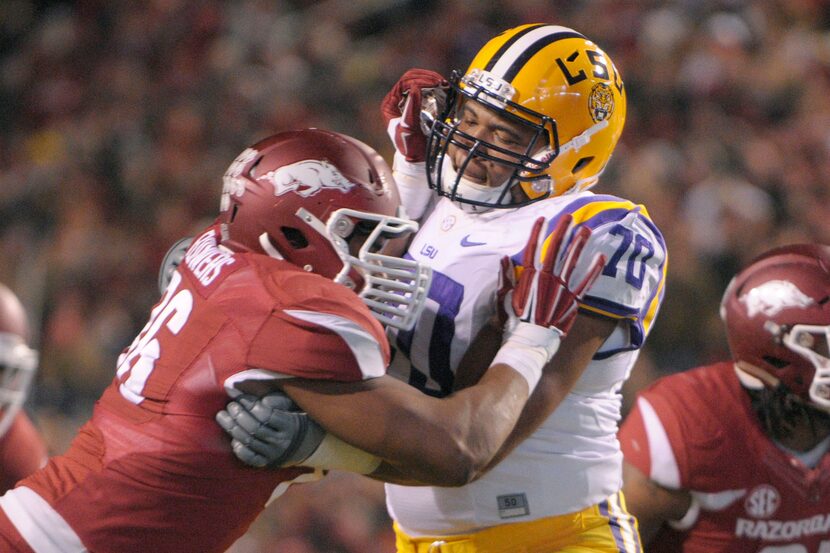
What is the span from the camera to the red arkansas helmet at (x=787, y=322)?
3.07m

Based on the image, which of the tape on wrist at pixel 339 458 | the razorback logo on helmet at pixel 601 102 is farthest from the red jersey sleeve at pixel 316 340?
the razorback logo on helmet at pixel 601 102

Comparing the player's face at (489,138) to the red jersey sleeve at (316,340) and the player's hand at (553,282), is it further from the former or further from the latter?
the red jersey sleeve at (316,340)

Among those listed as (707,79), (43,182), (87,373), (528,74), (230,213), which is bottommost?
(87,373)

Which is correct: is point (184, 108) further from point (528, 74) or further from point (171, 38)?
point (528, 74)

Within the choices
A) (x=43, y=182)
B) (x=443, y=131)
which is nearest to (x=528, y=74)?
(x=443, y=131)

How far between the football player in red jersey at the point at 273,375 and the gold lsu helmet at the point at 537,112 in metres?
0.30

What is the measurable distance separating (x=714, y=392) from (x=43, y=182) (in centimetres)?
501

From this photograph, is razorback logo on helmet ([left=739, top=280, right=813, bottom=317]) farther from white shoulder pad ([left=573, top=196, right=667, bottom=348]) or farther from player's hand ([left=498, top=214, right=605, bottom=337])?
player's hand ([left=498, top=214, right=605, bottom=337])

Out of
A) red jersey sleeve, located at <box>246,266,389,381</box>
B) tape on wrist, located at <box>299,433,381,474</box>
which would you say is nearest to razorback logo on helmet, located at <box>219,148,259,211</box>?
red jersey sleeve, located at <box>246,266,389,381</box>

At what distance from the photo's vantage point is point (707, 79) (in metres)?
6.84

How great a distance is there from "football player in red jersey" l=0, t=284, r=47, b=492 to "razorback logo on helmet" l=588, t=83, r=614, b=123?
→ 2021mm

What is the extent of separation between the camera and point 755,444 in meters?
3.10

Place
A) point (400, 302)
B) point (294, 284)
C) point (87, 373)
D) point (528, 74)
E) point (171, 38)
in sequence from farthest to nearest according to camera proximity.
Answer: point (171, 38) < point (87, 373) < point (528, 74) < point (400, 302) < point (294, 284)

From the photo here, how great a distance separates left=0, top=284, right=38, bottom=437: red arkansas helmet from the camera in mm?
3627
